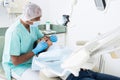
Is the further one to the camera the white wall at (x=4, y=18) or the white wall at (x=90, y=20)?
→ the white wall at (x=4, y=18)

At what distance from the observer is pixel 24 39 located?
5.94 feet

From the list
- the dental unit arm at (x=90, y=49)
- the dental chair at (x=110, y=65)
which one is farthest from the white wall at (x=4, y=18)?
the dental unit arm at (x=90, y=49)

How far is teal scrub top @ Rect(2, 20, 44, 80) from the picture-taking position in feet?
5.62

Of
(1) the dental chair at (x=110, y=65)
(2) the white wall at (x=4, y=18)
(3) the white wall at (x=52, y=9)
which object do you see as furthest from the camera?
(3) the white wall at (x=52, y=9)

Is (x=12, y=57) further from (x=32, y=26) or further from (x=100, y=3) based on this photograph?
(x=100, y=3)

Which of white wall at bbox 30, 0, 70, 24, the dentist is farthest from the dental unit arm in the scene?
white wall at bbox 30, 0, 70, 24

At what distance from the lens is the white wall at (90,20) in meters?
1.76

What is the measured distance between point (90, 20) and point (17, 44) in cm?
85

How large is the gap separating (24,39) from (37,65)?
0.37 metres

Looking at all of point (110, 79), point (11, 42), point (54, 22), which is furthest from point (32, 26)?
point (54, 22)

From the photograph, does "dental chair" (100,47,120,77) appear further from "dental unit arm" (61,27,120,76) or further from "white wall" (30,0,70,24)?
"white wall" (30,0,70,24)

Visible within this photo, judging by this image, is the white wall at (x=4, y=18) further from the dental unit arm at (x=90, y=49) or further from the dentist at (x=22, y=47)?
the dental unit arm at (x=90, y=49)

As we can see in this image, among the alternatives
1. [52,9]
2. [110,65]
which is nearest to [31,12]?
[110,65]

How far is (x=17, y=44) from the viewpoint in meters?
1.73
